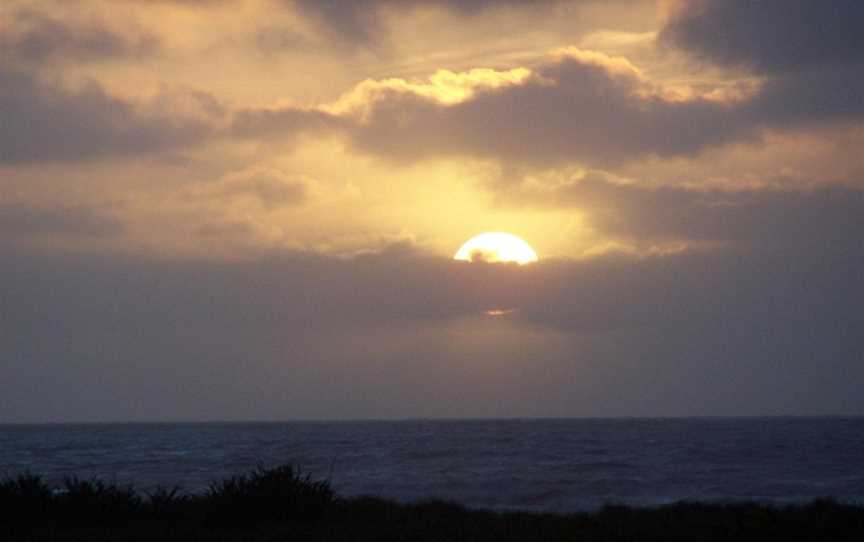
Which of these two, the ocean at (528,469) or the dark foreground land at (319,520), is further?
the ocean at (528,469)

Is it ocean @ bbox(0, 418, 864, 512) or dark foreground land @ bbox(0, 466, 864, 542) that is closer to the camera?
dark foreground land @ bbox(0, 466, 864, 542)

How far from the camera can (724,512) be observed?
757 inches

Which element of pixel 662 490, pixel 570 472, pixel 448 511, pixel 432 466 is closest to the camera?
pixel 448 511

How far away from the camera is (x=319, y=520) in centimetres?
1872

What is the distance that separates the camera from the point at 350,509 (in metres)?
19.9

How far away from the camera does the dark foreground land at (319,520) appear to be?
53.0 ft

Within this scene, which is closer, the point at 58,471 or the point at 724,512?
the point at 724,512

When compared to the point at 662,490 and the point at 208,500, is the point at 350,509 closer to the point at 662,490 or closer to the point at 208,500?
the point at 208,500

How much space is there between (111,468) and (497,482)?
20.8 metres

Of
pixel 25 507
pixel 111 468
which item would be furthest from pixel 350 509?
pixel 111 468

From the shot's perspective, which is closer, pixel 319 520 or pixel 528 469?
pixel 319 520

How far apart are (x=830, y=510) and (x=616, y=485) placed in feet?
74.7

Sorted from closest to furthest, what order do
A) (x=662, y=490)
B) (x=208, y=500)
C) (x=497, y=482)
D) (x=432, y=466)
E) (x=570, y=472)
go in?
(x=208, y=500) → (x=662, y=490) → (x=497, y=482) → (x=570, y=472) → (x=432, y=466)

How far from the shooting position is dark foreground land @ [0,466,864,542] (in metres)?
16.2
